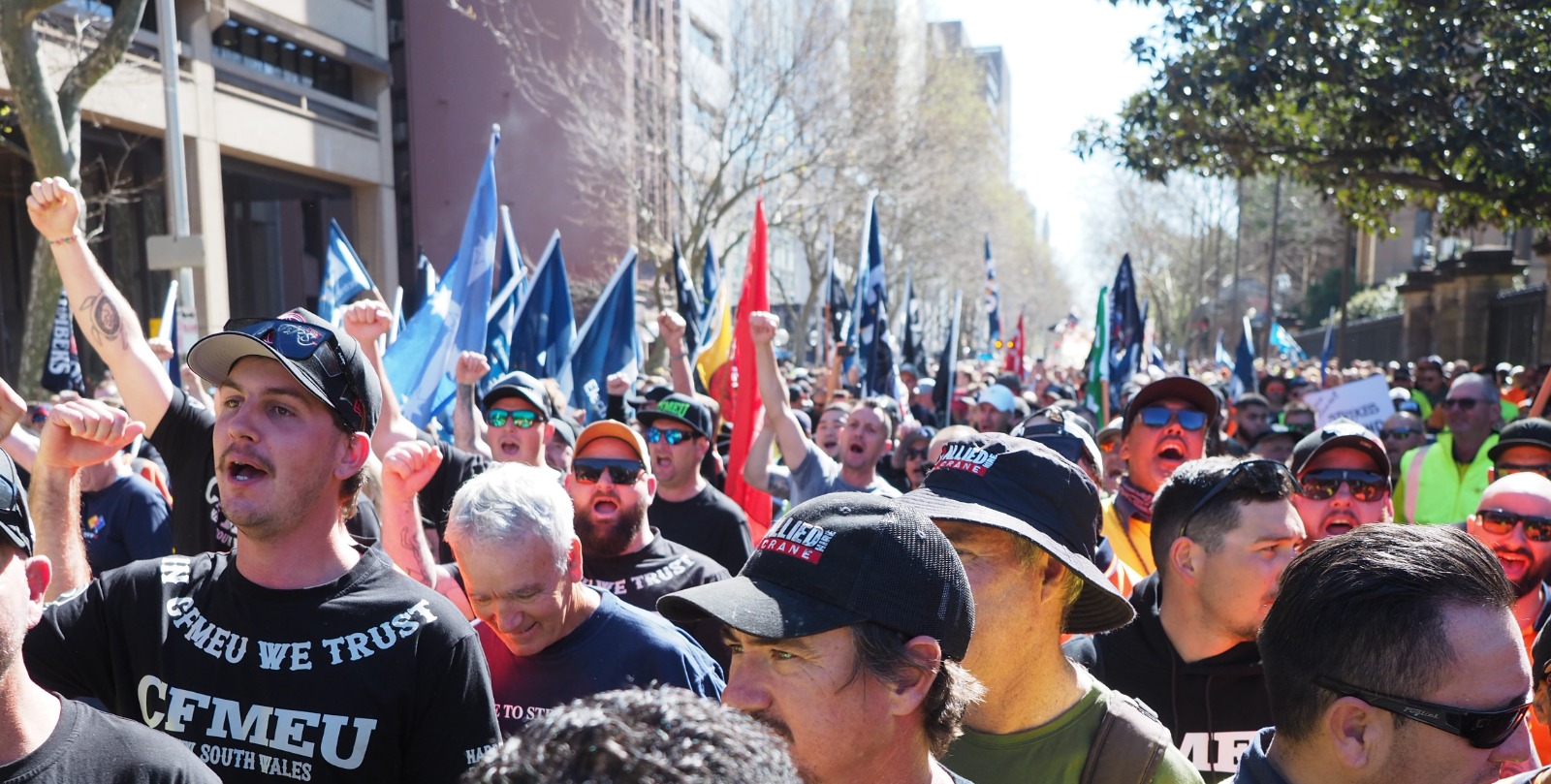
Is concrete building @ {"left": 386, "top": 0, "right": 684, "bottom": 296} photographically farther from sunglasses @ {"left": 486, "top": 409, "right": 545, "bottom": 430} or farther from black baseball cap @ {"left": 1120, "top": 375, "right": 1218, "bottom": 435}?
black baseball cap @ {"left": 1120, "top": 375, "right": 1218, "bottom": 435}

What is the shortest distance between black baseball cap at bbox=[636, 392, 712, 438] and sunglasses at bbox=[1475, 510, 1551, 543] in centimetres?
350

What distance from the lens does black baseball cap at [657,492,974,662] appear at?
2.04m

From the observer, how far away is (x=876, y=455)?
690 centimetres

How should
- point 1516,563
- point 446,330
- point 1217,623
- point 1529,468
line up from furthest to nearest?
point 446,330 → point 1529,468 → point 1516,563 → point 1217,623

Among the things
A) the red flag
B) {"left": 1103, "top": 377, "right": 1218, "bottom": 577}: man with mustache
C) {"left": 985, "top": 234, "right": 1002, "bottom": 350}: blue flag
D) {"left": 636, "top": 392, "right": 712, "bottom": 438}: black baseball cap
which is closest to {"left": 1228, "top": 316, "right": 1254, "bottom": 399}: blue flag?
{"left": 985, "top": 234, "right": 1002, "bottom": 350}: blue flag

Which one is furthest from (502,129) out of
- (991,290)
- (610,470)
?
(610,470)

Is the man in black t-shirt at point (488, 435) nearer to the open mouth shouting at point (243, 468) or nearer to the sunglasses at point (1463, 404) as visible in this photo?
the open mouth shouting at point (243, 468)

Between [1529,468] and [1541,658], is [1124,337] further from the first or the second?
[1541,658]

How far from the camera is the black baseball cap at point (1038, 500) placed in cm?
275

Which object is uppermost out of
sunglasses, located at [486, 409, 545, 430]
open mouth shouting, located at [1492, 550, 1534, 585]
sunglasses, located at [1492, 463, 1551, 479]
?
sunglasses, located at [486, 409, 545, 430]

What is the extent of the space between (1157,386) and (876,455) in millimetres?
1858

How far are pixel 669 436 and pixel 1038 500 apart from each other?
12.4ft

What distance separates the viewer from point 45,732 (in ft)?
6.98

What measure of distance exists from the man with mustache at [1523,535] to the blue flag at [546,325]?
7049 millimetres
